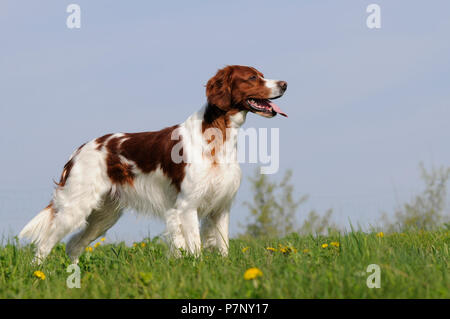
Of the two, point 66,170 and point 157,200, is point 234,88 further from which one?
point 66,170

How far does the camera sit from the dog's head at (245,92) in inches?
213

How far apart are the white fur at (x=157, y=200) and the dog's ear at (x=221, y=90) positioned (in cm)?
20

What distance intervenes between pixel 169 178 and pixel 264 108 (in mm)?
1349

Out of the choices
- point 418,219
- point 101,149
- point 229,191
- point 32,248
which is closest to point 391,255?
point 229,191

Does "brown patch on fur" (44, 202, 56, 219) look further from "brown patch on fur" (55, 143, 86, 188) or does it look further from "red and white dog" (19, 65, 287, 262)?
"brown patch on fur" (55, 143, 86, 188)

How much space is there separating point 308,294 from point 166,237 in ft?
9.01

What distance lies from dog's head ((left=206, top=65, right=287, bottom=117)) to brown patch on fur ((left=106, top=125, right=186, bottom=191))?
72cm

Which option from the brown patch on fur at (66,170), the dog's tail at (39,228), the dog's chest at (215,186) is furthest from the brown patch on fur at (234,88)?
the dog's tail at (39,228)

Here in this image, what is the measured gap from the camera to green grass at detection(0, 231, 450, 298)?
3191mm

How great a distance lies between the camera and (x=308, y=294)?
3.16m

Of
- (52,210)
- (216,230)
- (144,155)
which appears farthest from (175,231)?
(52,210)
